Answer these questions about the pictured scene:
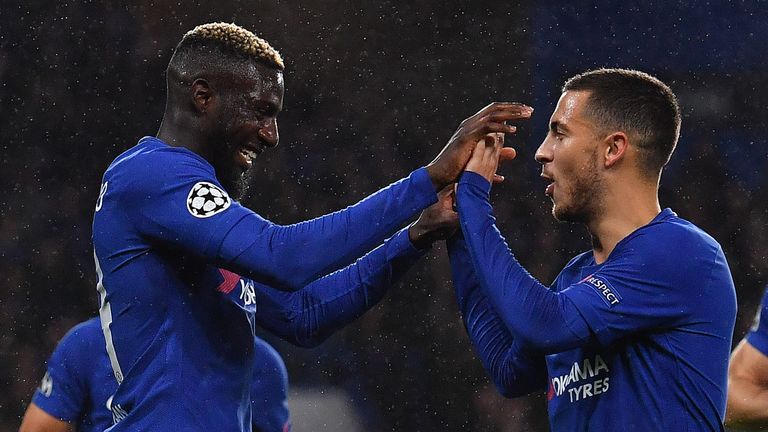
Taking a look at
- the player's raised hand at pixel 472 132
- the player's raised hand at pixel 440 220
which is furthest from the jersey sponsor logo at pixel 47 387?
the player's raised hand at pixel 472 132

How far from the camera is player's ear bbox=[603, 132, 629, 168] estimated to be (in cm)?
224

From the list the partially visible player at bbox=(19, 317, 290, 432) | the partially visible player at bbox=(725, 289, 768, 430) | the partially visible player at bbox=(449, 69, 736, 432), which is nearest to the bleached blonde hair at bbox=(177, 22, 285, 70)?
the partially visible player at bbox=(449, 69, 736, 432)

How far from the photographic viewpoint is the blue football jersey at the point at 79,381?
335cm

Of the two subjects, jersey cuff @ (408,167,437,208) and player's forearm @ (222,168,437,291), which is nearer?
player's forearm @ (222,168,437,291)

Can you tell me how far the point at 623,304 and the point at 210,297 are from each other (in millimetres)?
785

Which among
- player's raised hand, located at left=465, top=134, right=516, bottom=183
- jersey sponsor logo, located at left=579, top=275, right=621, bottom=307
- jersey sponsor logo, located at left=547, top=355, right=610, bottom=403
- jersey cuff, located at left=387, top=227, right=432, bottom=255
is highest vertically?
player's raised hand, located at left=465, top=134, right=516, bottom=183

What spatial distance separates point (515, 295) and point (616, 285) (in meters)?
0.19

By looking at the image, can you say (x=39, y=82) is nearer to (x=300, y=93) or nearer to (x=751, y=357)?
(x=300, y=93)

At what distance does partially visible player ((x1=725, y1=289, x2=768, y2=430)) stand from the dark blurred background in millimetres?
2220

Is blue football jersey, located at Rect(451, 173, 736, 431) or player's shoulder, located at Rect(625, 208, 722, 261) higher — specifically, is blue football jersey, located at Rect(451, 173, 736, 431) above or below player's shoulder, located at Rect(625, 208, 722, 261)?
below

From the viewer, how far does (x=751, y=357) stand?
3062 millimetres

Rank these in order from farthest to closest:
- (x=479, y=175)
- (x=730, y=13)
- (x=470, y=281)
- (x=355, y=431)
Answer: (x=730, y=13)
(x=355, y=431)
(x=470, y=281)
(x=479, y=175)

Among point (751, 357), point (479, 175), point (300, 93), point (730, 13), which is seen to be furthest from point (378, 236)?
point (730, 13)

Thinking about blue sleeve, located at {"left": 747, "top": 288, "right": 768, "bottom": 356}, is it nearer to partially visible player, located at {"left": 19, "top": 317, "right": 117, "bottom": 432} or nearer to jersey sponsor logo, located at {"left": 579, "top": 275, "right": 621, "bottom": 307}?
jersey sponsor logo, located at {"left": 579, "top": 275, "right": 621, "bottom": 307}
